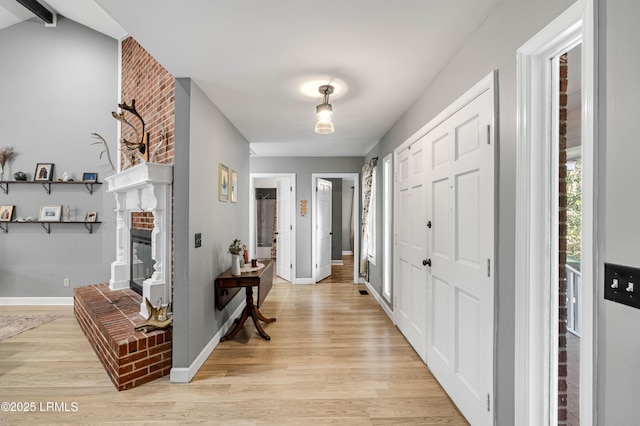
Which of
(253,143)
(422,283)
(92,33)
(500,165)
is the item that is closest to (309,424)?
(422,283)

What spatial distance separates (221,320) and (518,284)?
267 centimetres

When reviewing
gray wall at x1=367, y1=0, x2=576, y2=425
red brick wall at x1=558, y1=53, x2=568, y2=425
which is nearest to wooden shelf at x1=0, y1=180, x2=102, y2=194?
gray wall at x1=367, y1=0, x2=576, y2=425

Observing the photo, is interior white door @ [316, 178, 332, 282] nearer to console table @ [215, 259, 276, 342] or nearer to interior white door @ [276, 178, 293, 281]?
interior white door @ [276, 178, 293, 281]

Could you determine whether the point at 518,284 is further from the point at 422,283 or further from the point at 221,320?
the point at 221,320

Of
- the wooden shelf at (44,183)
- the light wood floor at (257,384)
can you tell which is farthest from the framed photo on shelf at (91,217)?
the light wood floor at (257,384)

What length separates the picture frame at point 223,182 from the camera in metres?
2.87

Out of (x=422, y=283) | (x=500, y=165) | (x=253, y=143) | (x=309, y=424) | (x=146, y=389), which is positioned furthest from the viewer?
(x=253, y=143)

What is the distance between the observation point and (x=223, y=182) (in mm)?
2969

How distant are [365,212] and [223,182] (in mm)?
2726

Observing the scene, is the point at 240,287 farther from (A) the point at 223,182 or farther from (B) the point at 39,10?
(B) the point at 39,10

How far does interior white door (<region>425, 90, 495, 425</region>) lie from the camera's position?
5.00ft

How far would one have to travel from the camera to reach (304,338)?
2.94m

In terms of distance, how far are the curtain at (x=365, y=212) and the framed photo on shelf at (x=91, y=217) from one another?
4.04 meters

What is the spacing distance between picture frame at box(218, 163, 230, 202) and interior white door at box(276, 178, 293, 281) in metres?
2.28
